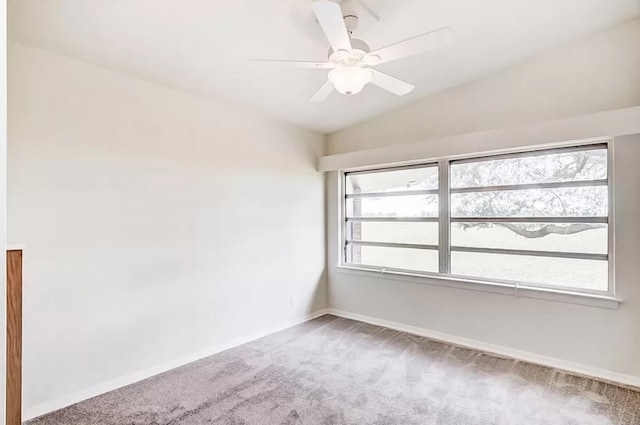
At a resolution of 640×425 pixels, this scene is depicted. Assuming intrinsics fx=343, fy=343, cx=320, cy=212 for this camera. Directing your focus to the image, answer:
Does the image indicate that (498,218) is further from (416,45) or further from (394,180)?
(416,45)

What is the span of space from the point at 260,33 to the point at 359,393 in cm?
273

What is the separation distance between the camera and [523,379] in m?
2.80

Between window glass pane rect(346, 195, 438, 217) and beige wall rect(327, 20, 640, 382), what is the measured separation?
60 cm

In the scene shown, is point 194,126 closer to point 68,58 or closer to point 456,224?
point 68,58

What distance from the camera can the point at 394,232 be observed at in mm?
4277

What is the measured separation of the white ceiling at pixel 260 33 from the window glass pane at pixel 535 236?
1.56 meters

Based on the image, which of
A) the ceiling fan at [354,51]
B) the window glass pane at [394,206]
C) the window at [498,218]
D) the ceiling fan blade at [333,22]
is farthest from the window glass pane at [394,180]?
the ceiling fan blade at [333,22]

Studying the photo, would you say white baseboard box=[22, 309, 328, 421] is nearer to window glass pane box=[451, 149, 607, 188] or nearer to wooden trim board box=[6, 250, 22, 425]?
wooden trim board box=[6, 250, 22, 425]

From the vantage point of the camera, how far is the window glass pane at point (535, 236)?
2994mm

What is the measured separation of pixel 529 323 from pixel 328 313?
238 cm

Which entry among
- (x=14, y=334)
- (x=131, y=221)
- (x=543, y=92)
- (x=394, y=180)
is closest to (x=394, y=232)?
(x=394, y=180)

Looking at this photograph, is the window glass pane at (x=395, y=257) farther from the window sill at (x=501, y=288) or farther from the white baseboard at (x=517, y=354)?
the white baseboard at (x=517, y=354)

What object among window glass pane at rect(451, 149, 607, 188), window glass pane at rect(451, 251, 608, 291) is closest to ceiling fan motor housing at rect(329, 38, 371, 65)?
window glass pane at rect(451, 149, 607, 188)

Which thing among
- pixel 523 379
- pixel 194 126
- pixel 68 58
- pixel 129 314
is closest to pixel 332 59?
pixel 194 126
